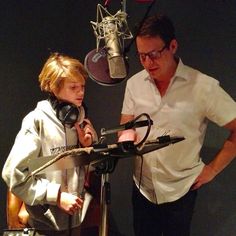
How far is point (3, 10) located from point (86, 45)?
56cm

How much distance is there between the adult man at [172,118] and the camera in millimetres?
1846

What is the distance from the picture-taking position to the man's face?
1810 mm

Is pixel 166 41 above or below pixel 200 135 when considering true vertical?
above

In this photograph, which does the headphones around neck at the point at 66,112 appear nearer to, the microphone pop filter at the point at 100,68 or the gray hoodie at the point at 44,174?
the gray hoodie at the point at 44,174

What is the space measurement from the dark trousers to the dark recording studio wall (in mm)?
346

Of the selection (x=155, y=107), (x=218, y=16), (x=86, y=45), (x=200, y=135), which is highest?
(x=218, y=16)

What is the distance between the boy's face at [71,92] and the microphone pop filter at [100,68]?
6.3 inches

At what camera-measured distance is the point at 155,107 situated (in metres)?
1.95

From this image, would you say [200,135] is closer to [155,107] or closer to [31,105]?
[155,107]

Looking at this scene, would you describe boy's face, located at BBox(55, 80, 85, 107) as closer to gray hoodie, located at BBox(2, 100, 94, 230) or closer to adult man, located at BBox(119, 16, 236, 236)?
gray hoodie, located at BBox(2, 100, 94, 230)

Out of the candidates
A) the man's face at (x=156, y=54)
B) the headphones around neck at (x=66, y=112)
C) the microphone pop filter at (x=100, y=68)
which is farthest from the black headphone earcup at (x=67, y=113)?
the man's face at (x=156, y=54)

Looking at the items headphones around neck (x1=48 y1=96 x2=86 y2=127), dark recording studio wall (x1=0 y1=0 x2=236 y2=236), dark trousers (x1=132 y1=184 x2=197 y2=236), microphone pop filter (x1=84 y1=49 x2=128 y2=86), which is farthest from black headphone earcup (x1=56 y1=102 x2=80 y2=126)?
dark recording studio wall (x1=0 y1=0 x2=236 y2=236)

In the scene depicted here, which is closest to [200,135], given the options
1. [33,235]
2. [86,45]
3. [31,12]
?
[33,235]

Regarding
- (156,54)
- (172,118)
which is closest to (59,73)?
(156,54)
